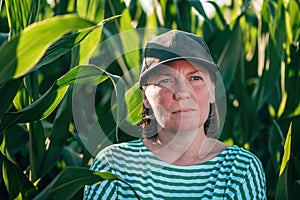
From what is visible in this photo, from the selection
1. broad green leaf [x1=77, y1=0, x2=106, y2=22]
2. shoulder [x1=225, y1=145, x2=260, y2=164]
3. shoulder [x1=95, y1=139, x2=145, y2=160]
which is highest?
broad green leaf [x1=77, y1=0, x2=106, y2=22]

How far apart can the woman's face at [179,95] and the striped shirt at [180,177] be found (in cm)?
8

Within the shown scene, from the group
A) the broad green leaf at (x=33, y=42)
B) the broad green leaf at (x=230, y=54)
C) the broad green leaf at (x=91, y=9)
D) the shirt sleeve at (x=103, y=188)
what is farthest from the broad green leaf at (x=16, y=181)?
the broad green leaf at (x=230, y=54)

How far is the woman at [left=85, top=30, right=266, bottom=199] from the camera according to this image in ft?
3.73

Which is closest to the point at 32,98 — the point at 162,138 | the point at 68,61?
the point at 162,138

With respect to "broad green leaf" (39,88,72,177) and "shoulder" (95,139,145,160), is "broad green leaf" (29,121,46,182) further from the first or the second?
"shoulder" (95,139,145,160)

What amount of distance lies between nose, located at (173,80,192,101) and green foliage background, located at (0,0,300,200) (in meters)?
0.08

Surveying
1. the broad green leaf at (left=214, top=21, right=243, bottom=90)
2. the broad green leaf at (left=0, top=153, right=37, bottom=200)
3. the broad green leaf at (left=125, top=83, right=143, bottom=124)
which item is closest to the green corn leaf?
the broad green leaf at (left=0, top=153, right=37, bottom=200)

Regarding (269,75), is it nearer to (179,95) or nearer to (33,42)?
(179,95)

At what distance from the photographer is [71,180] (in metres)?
0.95

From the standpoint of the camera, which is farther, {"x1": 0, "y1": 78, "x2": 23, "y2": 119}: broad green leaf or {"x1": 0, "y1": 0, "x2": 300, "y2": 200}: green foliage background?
{"x1": 0, "y1": 78, "x2": 23, "y2": 119}: broad green leaf

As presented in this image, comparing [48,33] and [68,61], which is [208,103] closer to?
[48,33]

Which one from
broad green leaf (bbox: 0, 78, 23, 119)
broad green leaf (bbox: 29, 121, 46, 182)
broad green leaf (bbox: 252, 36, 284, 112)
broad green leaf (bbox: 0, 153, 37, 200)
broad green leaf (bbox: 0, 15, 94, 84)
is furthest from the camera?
broad green leaf (bbox: 252, 36, 284, 112)

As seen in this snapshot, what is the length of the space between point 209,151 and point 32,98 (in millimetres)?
345

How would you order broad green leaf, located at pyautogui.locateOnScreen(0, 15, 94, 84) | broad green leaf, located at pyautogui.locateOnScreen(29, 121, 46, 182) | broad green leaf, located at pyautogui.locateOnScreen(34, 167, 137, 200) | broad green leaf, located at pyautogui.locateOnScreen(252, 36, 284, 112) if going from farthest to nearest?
broad green leaf, located at pyautogui.locateOnScreen(252, 36, 284, 112)
broad green leaf, located at pyautogui.locateOnScreen(29, 121, 46, 182)
broad green leaf, located at pyautogui.locateOnScreen(34, 167, 137, 200)
broad green leaf, located at pyautogui.locateOnScreen(0, 15, 94, 84)
